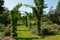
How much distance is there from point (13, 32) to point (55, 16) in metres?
21.8

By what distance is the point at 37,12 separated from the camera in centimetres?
2575

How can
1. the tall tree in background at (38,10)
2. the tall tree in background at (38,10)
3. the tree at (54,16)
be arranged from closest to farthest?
1. the tall tree in background at (38,10)
2. the tall tree in background at (38,10)
3. the tree at (54,16)

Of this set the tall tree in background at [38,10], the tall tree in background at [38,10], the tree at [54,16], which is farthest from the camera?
the tree at [54,16]

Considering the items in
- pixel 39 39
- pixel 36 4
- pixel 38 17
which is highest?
pixel 36 4

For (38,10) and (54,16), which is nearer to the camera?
(38,10)

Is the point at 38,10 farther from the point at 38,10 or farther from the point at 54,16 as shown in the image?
the point at 54,16

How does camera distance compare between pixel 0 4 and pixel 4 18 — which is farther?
pixel 0 4

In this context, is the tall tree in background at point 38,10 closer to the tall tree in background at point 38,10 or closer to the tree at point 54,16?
the tall tree in background at point 38,10

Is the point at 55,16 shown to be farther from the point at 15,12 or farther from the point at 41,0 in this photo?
the point at 15,12

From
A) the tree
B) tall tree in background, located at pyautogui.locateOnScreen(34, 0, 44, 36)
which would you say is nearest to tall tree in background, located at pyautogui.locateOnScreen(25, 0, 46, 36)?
tall tree in background, located at pyautogui.locateOnScreen(34, 0, 44, 36)

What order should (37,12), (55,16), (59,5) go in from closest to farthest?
1. (37,12)
2. (55,16)
3. (59,5)

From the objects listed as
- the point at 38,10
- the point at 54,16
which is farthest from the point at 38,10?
the point at 54,16

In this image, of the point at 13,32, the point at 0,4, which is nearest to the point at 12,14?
the point at 13,32

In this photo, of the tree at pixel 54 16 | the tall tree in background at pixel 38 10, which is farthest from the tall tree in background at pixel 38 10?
the tree at pixel 54 16
